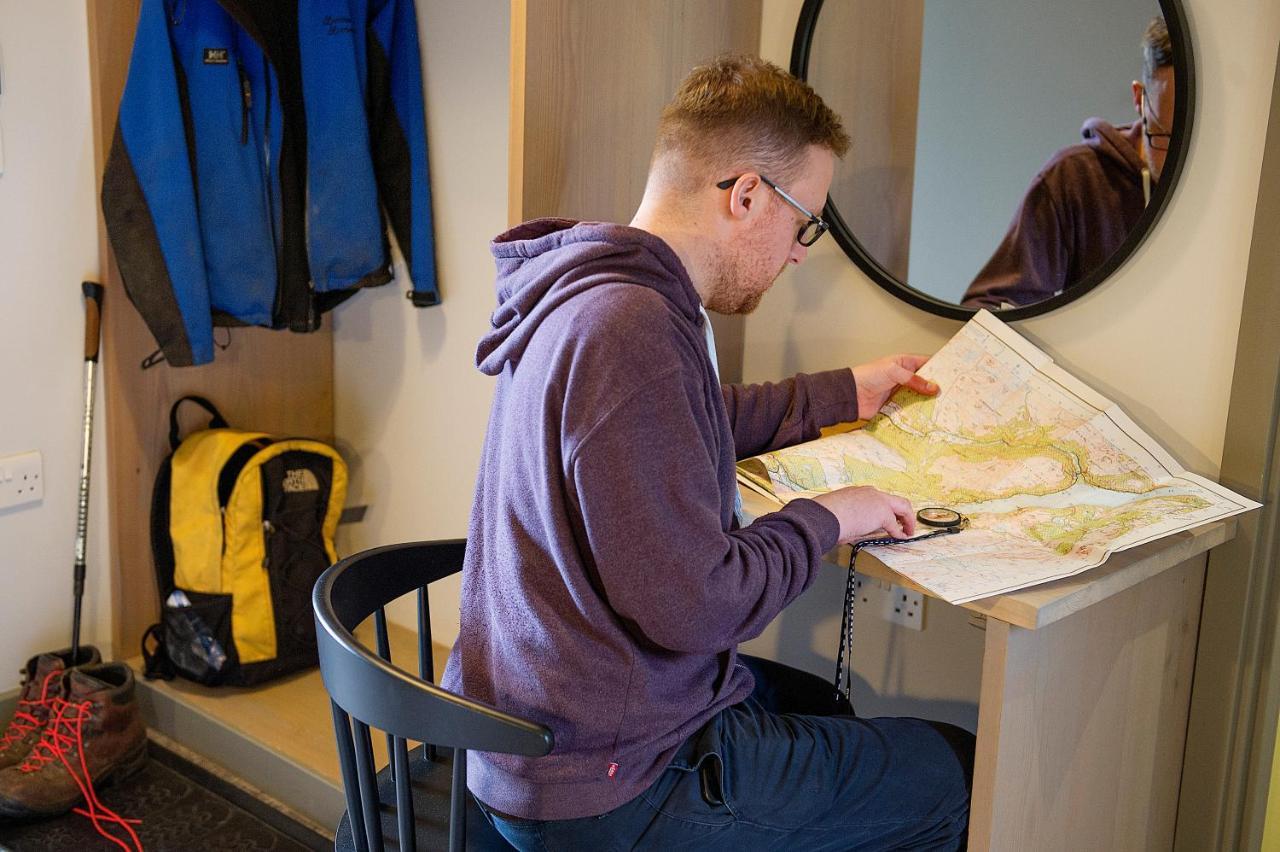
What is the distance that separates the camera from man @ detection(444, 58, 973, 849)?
3.26 feet

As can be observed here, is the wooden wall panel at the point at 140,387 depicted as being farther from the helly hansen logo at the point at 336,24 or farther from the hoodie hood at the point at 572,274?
the hoodie hood at the point at 572,274

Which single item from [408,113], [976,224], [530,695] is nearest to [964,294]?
[976,224]

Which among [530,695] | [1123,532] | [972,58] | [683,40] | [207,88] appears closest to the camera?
[530,695]

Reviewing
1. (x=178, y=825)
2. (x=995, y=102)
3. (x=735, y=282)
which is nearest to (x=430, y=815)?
(x=735, y=282)

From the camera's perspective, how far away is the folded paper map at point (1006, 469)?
1180 millimetres

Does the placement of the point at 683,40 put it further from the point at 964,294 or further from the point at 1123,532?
the point at 1123,532

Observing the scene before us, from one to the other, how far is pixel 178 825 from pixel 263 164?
1342mm

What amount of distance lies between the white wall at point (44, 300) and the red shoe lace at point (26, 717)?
147 mm

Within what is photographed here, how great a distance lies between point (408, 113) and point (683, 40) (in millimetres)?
896

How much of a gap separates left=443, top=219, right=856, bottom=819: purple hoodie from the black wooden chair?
0.09 metres

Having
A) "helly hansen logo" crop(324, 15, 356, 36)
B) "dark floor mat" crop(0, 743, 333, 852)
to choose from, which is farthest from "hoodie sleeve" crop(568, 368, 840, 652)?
"helly hansen logo" crop(324, 15, 356, 36)

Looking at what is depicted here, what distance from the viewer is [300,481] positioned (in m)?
2.43

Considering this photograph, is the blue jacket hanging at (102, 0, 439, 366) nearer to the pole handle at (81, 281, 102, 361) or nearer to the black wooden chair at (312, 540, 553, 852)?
the pole handle at (81, 281, 102, 361)

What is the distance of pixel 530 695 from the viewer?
3.50 feet
